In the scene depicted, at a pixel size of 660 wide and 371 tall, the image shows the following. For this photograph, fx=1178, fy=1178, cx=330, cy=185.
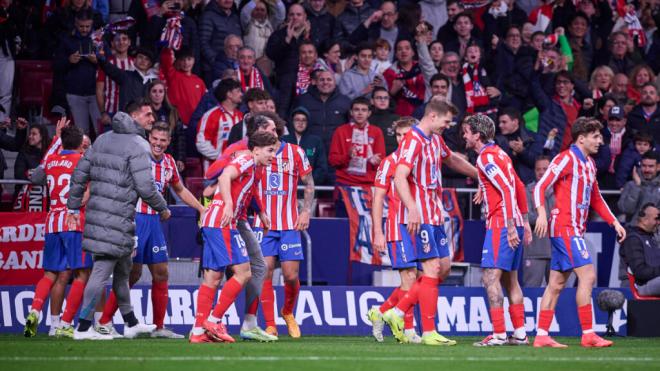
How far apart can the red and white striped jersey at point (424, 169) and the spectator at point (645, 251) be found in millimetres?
4456

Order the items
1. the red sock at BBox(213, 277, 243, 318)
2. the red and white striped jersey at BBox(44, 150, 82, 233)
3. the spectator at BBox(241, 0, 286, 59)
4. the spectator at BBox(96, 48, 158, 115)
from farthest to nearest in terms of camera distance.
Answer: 1. the spectator at BBox(241, 0, 286, 59)
2. the spectator at BBox(96, 48, 158, 115)
3. the red and white striped jersey at BBox(44, 150, 82, 233)
4. the red sock at BBox(213, 277, 243, 318)

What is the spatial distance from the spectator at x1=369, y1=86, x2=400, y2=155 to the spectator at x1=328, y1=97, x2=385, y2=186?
470mm

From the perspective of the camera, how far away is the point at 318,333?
14.5 m

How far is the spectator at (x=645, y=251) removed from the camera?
15.2 meters

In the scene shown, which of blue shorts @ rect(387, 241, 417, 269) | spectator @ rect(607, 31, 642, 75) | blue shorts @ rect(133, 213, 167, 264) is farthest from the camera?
spectator @ rect(607, 31, 642, 75)

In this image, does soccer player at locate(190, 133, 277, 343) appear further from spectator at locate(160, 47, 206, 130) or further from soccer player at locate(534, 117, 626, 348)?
spectator at locate(160, 47, 206, 130)

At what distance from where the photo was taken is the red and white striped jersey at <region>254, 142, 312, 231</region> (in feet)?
42.8

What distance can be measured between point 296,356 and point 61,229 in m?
4.19

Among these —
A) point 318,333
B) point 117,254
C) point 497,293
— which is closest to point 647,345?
point 497,293

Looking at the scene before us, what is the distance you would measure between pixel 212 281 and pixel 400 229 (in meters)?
2.02

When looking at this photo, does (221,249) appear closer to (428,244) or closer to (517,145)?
(428,244)

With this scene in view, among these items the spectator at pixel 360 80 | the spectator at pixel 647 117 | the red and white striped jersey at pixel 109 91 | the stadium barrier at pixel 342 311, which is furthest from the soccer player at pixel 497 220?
the spectator at pixel 647 117

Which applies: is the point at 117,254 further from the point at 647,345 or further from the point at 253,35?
the point at 253,35

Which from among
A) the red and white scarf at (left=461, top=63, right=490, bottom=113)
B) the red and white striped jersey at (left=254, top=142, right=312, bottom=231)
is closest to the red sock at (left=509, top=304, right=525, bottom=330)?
the red and white striped jersey at (left=254, top=142, right=312, bottom=231)
